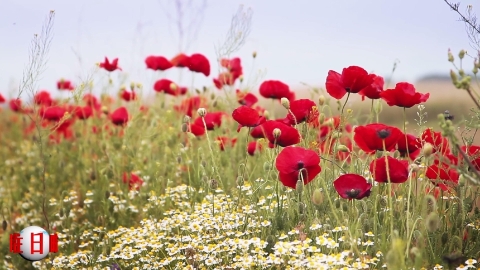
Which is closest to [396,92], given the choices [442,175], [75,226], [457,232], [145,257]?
[442,175]

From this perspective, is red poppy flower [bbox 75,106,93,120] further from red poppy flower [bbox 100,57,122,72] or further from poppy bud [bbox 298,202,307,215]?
poppy bud [bbox 298,202,307,215]

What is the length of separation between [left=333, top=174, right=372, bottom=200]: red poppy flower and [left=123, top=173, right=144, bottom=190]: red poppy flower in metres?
1.54

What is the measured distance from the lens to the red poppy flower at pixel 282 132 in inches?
87.9

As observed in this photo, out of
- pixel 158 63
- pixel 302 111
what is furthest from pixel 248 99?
pixel 302 111

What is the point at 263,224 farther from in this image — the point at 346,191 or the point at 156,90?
the point at 156,90

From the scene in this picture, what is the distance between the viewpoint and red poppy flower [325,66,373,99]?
2242 mm

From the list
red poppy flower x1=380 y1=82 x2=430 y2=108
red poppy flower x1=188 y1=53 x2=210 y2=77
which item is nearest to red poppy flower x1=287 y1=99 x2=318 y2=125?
red poppy flower x1=380 y1=82 x2=430 y2=108

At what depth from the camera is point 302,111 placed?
2410 millimetres

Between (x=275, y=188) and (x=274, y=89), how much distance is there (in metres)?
0.78

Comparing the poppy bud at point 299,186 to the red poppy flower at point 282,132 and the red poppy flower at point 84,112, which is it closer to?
the red poppy flower at point 282,132

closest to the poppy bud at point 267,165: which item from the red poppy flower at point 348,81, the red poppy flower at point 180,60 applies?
the red poppy flower at point 348,81

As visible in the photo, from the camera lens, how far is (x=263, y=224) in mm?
2240

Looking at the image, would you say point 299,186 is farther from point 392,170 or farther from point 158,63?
point 158,63

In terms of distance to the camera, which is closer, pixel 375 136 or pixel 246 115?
pixel 375 136
